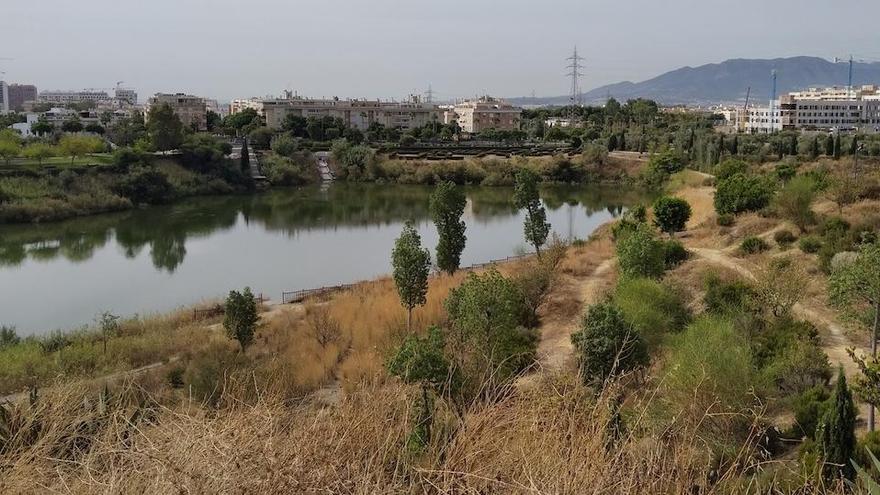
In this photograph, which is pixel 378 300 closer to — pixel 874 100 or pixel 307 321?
pixel 307 321

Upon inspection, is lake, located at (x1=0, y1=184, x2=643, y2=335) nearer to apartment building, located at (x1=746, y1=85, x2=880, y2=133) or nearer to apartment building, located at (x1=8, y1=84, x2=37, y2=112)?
apartment building, located at (x1=746, y1=85, x2=880, y2=133)

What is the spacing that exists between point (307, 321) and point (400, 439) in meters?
8.87

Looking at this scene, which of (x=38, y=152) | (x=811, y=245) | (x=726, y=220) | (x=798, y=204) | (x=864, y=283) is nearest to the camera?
(x=864, y=283)

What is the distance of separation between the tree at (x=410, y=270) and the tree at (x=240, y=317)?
1.93m

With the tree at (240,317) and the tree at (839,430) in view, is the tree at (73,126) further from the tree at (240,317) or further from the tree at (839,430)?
the tree at (839,430)

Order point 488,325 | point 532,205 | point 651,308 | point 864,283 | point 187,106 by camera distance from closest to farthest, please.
Answer: point 864,283
point 488,325
point 651,308
point 532,205
point 187,106

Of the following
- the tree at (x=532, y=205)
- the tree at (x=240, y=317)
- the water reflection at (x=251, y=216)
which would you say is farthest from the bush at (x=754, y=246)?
the water reflection at (x=251, y=216)

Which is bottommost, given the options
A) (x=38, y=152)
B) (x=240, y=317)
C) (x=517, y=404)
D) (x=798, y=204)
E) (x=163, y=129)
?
(x=240, y=317)

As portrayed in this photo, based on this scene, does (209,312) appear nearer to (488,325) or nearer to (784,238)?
(488,325)

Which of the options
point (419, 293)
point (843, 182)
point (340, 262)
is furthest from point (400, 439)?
point (340, 262)

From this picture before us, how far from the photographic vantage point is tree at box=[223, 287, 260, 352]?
971 cm

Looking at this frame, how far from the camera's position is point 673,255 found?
1294 cm

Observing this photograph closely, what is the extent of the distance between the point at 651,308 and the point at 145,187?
72.7ft

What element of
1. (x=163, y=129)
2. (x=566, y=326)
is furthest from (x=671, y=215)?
(x=163, y=129)
